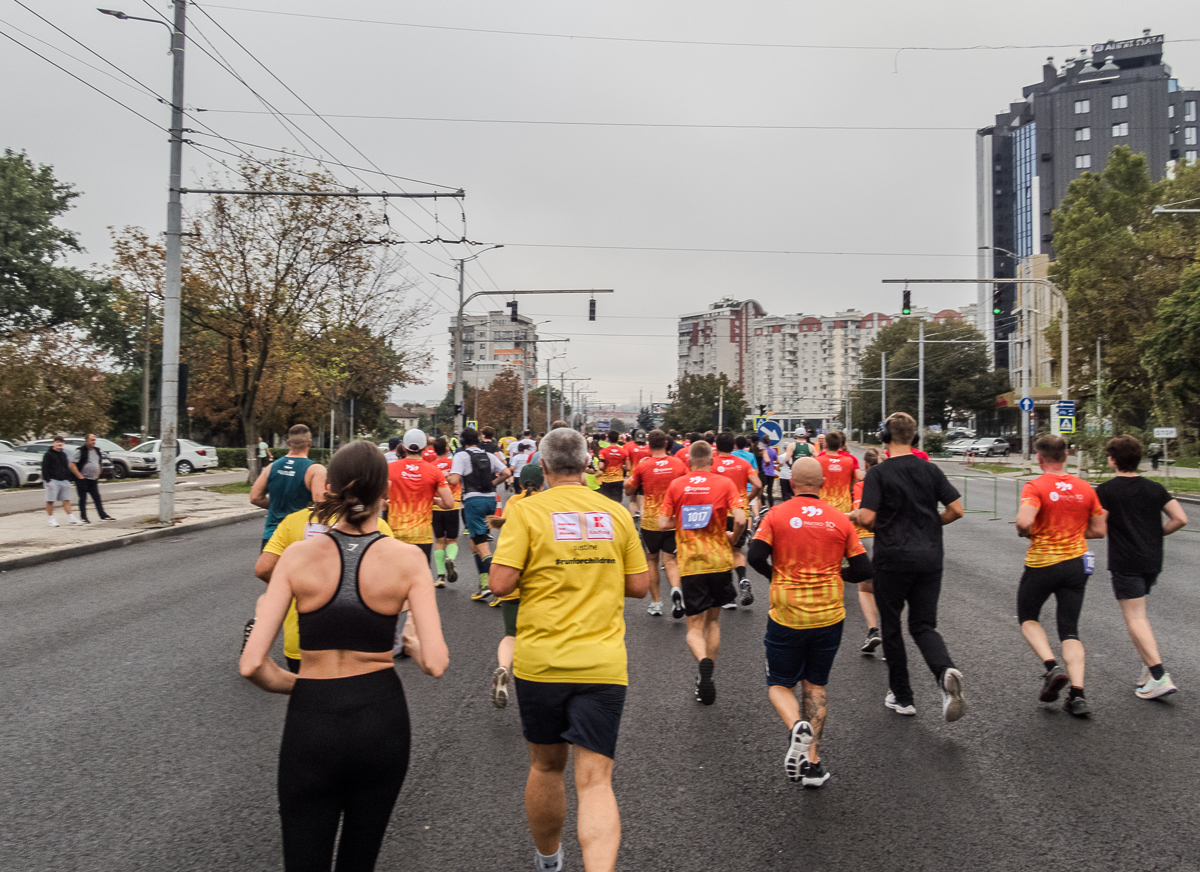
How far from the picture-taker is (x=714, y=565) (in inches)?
246

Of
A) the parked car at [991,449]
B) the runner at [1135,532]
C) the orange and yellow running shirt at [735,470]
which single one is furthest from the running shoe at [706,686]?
the parked car at [991,449]

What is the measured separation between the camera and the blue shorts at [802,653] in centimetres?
462

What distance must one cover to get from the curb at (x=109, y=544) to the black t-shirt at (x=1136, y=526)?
44.0 feet

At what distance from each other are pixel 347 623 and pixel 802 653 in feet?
9.43

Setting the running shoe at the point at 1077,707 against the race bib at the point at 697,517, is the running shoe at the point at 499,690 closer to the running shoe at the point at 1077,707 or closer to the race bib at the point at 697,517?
the race bib at the point at 697,517

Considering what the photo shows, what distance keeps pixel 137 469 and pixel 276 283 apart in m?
15.6

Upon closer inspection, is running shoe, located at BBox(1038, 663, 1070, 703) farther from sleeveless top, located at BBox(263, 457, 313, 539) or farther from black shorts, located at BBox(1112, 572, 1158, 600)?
sleeveless top, located at BBox(263, 457, 313, 539)

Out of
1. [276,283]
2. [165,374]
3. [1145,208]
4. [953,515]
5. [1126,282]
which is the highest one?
[1145,208]

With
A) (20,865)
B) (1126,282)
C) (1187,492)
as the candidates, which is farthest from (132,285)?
(1126,282)

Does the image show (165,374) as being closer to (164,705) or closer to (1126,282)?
(164,705)

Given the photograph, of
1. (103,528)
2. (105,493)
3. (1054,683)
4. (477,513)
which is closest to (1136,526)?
(1054,683)

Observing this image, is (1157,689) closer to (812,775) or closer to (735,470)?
(812,775)

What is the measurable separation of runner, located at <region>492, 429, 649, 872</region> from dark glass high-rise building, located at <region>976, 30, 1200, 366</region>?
79.8 m

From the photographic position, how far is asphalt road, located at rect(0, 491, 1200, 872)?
3.64 m
